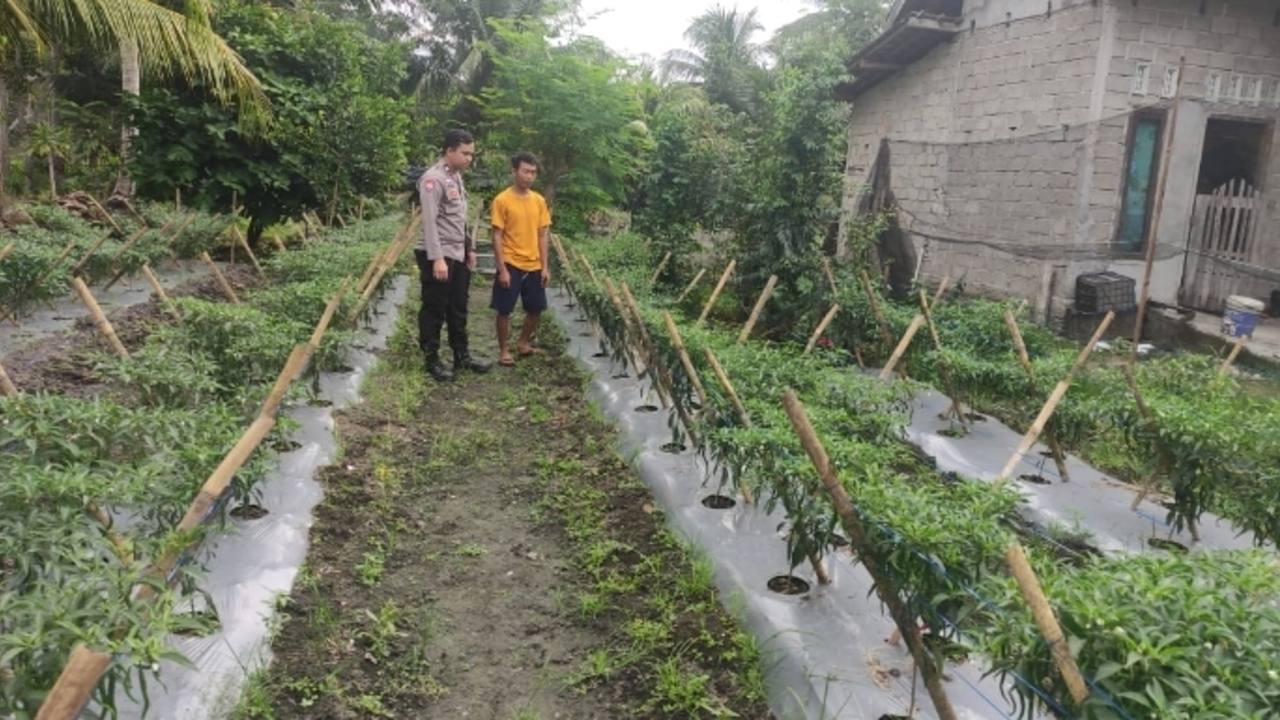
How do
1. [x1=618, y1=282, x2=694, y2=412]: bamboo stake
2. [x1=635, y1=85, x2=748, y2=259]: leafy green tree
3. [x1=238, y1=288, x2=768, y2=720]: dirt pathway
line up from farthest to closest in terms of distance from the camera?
[x1=635, y1=85, x2=748, y2=259]: leafy green tree, [x1=618, y1=282, x2=694, y2=412]: bamboo stake, [x1=238, y1=288, x2=768, y2=720]: dirt pathway

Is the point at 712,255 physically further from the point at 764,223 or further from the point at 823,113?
the point at 823,113

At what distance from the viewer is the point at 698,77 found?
3020 cm

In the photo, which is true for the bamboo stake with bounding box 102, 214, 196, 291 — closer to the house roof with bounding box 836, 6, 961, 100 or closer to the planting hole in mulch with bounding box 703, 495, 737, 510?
the planting hole in mulch with bounding box 703, 495, 737, 510

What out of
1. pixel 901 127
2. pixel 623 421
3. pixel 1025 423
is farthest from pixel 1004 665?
pixel 901 127

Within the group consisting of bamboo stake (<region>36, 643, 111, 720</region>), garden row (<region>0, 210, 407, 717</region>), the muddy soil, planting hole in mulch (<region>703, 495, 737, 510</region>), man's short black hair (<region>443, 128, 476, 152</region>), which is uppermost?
man's short black hair (<region>443, 128, 476, 152</region>)

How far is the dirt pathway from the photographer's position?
10.0 ft

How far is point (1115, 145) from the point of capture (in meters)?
8.70

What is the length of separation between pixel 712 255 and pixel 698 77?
21127 mm

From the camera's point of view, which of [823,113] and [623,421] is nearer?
[623,421]

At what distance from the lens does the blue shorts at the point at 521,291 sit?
23.5 feet

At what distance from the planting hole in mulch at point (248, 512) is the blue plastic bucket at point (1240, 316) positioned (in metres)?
8.31

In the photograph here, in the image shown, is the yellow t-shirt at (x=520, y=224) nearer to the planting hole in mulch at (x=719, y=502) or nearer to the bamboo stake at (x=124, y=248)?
the planting hole in mulch at (x=719, y=502)

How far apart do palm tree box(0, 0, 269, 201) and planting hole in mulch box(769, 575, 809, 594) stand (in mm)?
7988

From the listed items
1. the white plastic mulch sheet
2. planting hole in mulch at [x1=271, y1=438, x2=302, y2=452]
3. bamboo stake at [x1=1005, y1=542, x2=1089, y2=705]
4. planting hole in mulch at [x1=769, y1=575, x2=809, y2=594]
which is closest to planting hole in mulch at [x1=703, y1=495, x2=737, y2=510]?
planting hole in mulch at [x1=769, y1=575, x2=809, y2=594]
